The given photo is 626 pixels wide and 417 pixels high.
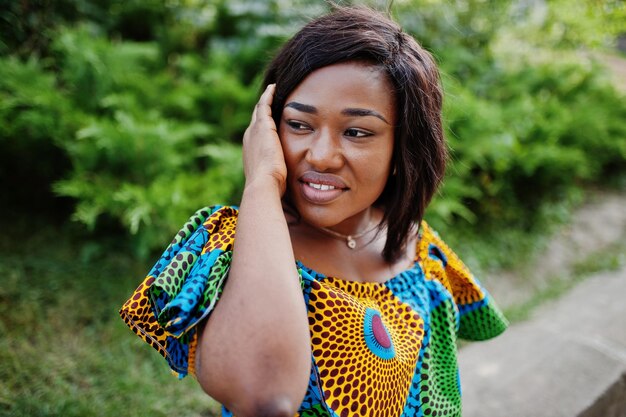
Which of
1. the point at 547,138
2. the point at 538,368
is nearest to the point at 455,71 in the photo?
the point at 547,138

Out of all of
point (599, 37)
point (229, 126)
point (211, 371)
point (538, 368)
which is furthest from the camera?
point (599, 37)

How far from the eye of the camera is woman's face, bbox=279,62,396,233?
4.61 feet

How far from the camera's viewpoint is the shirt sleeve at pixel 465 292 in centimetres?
196

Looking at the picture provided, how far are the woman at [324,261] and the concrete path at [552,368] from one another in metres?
1.06

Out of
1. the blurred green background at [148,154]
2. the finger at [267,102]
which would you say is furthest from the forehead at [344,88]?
the blurred green background at [148,154]

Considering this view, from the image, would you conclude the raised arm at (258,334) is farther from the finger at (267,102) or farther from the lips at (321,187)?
the finger at (267,102)

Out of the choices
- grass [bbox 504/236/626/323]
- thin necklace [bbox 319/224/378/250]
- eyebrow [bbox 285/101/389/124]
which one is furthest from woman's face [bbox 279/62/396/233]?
grass [bbox 504/236/626/323]

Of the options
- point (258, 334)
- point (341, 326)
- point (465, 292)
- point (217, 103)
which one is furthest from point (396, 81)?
point (217, 103)

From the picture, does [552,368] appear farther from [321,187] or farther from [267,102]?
[267,102]

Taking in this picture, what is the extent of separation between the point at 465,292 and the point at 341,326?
31.8 inches

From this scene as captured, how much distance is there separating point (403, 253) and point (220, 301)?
33.2 inches

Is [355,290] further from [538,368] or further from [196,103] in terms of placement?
[196,103]

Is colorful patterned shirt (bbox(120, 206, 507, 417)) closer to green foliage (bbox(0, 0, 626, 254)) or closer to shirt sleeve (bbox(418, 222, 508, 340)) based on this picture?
shirt sleeve (bbox(418, 222, 508, 340))

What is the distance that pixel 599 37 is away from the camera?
22.6 feet
